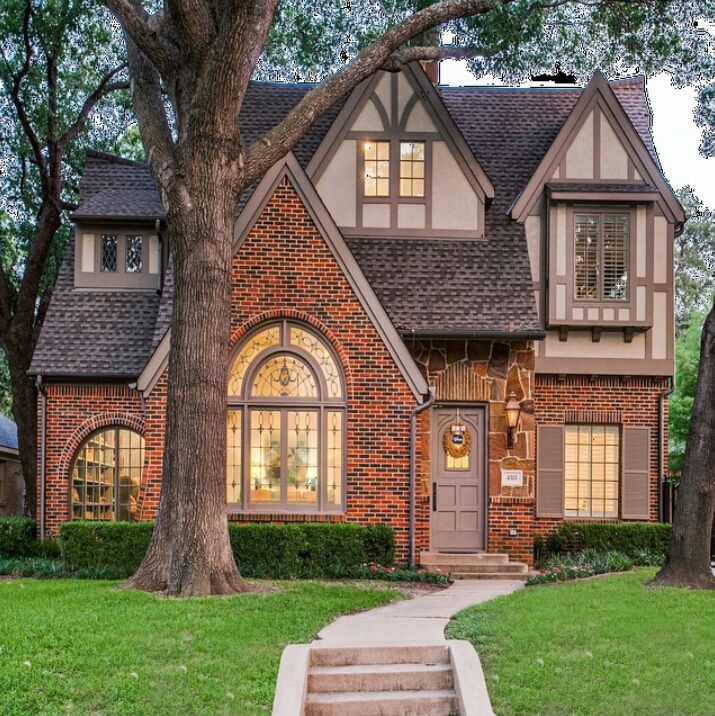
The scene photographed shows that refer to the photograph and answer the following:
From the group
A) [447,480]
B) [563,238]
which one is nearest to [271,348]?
[447,480]

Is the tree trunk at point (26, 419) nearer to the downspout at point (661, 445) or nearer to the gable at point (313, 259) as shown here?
the gable at point (313, 259)

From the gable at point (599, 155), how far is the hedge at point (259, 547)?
7092 millimetres

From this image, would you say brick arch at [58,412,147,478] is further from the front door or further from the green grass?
the green grass

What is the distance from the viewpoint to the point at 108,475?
18.6 m

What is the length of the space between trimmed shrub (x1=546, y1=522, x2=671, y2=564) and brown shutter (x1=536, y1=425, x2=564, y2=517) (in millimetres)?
520

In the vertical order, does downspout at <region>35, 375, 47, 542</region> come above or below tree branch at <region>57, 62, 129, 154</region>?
below

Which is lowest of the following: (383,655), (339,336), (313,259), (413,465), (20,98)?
(383,655)

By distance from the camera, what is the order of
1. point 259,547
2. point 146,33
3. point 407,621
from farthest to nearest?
1. point 259,547
2. point 146,33
3. point 407,621

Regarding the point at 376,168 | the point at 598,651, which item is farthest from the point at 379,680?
the point at 376,168

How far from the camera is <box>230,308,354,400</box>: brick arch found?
52.8 feet

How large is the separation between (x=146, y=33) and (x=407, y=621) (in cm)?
783

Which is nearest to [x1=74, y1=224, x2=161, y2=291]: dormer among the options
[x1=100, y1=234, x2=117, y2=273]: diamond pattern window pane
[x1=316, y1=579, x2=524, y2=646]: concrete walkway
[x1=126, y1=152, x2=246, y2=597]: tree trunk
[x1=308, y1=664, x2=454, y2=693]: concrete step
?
[x1=100, y1=234, x2=117, y2=273]: diamond pattern window pane

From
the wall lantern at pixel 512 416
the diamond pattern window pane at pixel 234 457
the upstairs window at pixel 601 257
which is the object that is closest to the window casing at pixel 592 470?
the wall lantern at pixel 512 416

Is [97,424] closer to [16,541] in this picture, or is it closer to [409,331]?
[16,541]
